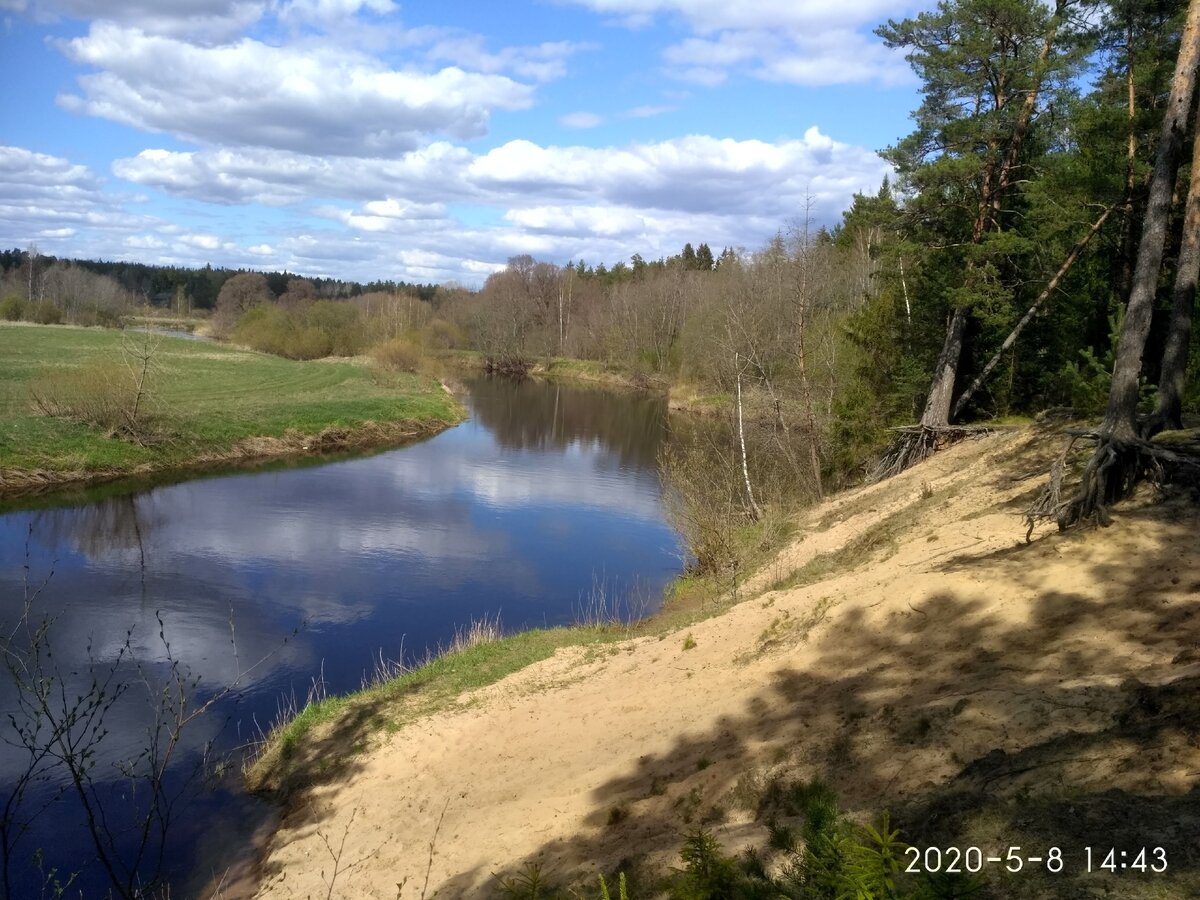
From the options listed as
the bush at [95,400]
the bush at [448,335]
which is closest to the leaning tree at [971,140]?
the bush at [95,400]

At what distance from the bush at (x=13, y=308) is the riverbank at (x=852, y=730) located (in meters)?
84.7

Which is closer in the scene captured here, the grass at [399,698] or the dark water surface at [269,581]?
the dark water surface at [269,581]

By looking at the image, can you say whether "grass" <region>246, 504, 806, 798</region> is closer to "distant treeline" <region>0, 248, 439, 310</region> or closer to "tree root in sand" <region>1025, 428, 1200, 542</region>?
"tree root in sand" <region>1025, 428, 1200, 542</region>

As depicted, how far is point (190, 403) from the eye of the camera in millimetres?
37531

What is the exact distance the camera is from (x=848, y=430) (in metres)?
21.7

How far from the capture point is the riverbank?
16.5 ft

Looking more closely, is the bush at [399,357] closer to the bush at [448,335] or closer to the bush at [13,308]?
the bush at [448,335]

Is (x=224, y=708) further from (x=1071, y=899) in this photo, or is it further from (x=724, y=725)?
(x=1071, y=899)

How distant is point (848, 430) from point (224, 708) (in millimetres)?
15828

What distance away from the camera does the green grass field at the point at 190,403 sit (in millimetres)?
27000

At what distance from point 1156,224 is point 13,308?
92.2 m

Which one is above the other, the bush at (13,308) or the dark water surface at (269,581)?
the bush at (13,308)

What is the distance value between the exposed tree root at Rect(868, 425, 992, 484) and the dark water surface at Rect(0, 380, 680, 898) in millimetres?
5533

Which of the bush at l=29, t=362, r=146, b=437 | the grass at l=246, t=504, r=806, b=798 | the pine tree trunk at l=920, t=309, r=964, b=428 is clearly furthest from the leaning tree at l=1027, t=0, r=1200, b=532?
the bush at l=29, t=362, r=146, b=437
